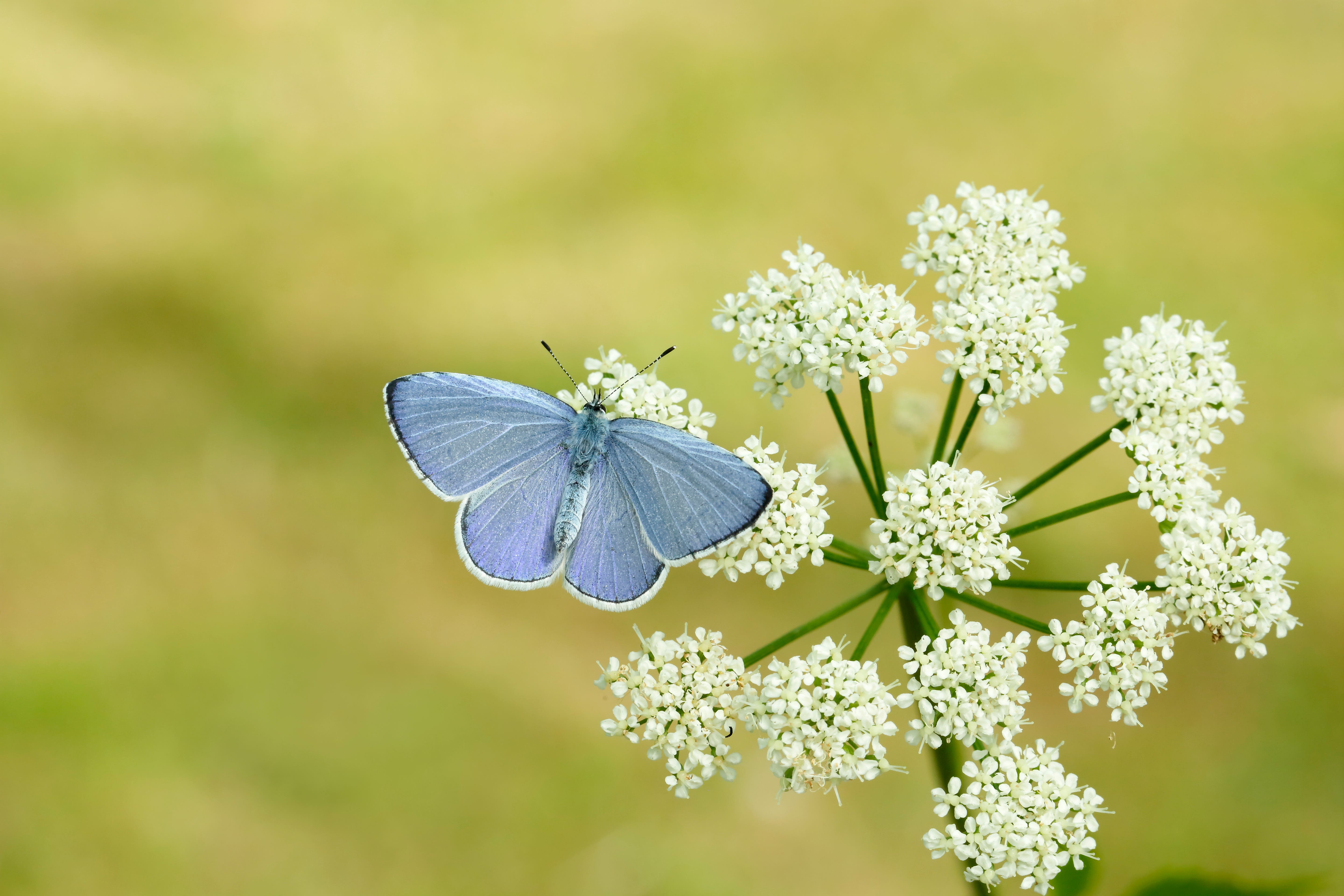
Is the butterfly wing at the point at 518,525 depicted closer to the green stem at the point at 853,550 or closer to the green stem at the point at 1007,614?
the green stem at the point at 853,550

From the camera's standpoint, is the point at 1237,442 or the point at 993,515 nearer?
the point at 993,515

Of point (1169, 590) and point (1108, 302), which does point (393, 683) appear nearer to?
point (1169, 590)

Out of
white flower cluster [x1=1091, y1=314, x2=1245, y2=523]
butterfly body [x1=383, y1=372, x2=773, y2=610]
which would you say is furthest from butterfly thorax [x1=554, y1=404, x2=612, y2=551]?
white flower cluster [x1=1091, y1=314, x2=1245, y2=523]

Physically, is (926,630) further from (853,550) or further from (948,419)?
(948,419)

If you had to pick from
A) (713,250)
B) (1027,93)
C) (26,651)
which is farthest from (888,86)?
(26,651)

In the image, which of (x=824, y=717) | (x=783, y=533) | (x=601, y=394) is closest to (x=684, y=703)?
(x=824, y=717)

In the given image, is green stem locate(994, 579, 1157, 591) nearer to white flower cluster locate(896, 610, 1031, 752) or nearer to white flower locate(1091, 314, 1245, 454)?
white flower cluster locate(896, 610, 1031, 752)

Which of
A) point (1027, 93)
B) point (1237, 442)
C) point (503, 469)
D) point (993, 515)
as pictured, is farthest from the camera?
point (1027, 93)

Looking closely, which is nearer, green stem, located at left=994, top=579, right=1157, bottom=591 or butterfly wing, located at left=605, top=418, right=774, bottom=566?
butterfly wing, located at left=605, top=418, right=774, bottom=566
